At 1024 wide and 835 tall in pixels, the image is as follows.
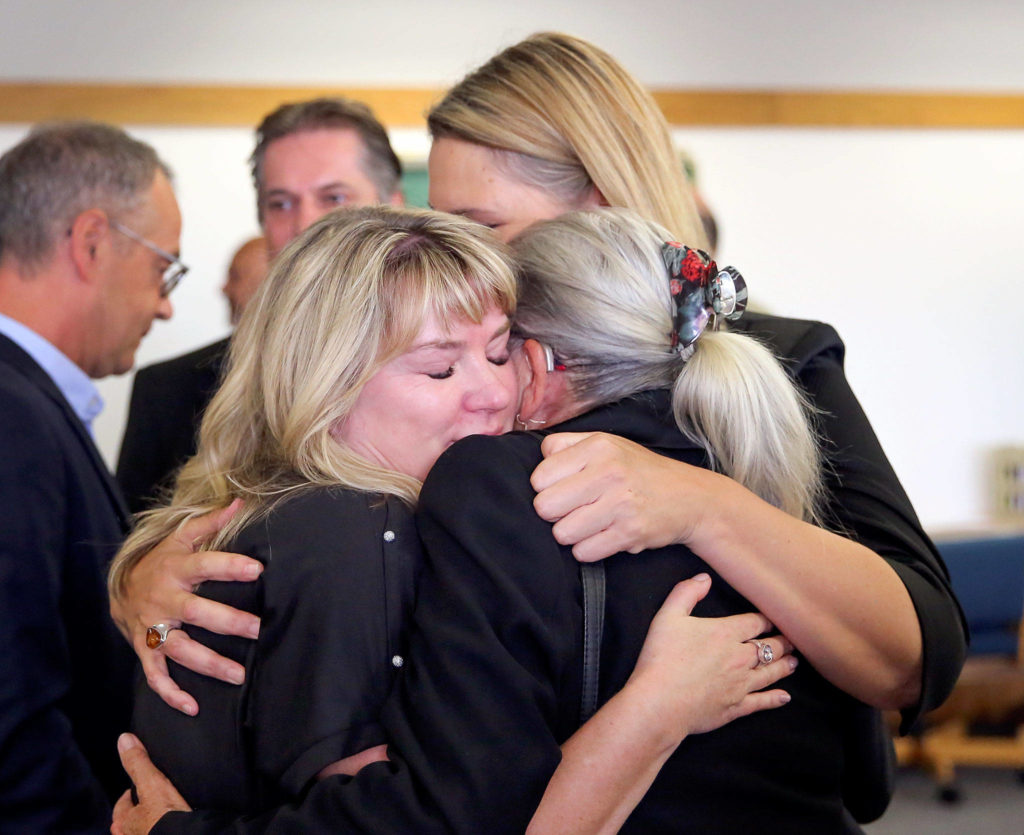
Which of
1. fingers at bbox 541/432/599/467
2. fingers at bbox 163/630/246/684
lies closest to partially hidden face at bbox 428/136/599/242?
fingers at bbox 541/432/599/467

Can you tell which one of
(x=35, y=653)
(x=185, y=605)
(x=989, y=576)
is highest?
(x=185, y=605)

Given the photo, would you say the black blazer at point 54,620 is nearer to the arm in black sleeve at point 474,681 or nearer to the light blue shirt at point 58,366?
the light blue shirt at point 58,366

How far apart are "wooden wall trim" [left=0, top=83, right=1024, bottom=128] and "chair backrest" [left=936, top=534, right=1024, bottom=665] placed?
225cm

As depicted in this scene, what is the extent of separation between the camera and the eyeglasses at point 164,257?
269 centimetres

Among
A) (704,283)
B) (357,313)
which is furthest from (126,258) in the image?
(704,283)

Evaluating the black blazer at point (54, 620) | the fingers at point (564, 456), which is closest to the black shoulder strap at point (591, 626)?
the fingers at point (564, 456)

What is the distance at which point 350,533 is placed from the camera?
138 centimetres

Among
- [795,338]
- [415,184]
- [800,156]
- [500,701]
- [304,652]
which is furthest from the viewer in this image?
[800,156]

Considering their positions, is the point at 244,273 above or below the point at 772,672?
above

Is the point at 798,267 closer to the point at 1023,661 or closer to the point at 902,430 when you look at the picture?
the point at 902,430

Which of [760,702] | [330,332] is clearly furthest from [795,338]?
[330,332]

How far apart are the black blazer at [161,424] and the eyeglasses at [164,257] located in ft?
0.90

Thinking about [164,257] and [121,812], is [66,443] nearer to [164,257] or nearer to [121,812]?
[164,257]

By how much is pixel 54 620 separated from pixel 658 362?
50.0 inches
